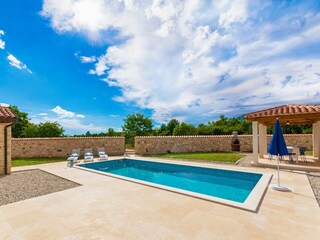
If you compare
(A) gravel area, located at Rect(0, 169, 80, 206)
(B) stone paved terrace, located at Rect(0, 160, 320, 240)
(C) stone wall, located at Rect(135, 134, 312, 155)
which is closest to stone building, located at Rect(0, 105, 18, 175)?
(A) gravel area, located at Rect(0, 169, 80, 206)

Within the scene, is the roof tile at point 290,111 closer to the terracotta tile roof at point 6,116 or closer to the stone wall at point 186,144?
the stone wall at point 186,144

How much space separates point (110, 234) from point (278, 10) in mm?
12447

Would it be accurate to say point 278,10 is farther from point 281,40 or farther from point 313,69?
point 313,69

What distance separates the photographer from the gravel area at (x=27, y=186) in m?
5.63

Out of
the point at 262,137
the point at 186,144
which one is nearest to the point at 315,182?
the point at 262,137

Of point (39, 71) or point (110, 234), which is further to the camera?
point (39, 71)

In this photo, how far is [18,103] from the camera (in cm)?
3222

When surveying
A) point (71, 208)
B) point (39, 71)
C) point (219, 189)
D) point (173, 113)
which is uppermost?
point (39, 71)

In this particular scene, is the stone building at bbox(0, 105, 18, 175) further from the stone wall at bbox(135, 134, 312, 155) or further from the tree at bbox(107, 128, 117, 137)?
the tree at bbox(107, 128, 117, 137)

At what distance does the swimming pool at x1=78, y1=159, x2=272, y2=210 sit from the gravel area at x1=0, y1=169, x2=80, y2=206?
2.31m

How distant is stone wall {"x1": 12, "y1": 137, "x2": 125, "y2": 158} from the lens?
49.8 ft

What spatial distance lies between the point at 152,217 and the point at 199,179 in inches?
216

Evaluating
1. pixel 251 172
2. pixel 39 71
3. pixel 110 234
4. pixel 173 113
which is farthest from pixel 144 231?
pixel 173 113

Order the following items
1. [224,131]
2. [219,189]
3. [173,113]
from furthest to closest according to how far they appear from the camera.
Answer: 1. [173,113]
2. [224,131]
3. [219,189]
